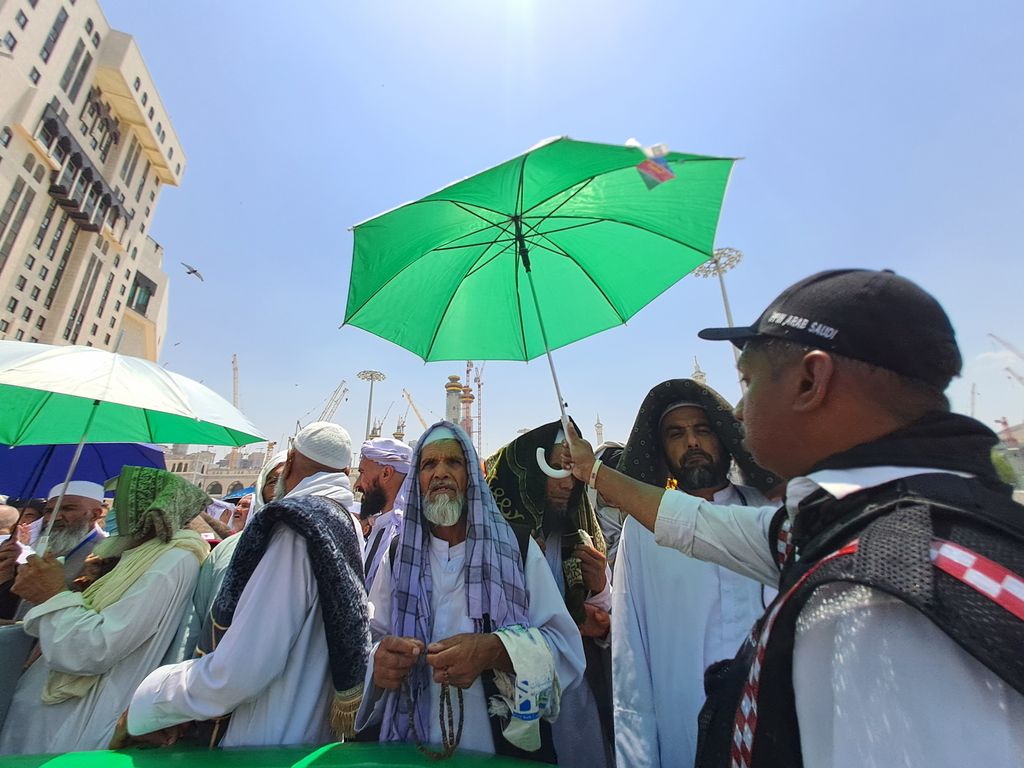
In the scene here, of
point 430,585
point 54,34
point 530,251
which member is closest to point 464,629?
point 430,585

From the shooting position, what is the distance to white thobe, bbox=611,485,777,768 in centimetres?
203

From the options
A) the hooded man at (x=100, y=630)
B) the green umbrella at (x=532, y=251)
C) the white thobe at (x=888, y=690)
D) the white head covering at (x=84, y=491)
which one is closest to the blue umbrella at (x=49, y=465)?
the white head covering at (x=84, y=491)

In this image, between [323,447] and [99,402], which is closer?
[323,447]

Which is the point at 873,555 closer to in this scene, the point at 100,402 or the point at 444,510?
the point at 444,510

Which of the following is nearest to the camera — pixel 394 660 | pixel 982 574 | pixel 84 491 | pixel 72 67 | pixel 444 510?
pixel 982 574

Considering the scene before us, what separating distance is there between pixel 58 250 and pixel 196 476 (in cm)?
4416

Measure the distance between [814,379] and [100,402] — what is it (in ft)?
14.4

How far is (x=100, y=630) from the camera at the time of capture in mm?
2125

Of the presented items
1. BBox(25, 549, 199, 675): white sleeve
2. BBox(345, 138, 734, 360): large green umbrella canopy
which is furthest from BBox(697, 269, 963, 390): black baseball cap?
BBox(25, 549, 199, 675): white sleeve

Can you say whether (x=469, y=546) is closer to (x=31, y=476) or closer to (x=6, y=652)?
(x=6, y=652)

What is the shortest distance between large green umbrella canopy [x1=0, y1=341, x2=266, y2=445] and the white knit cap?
0.92 metres

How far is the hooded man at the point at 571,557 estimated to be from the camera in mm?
2371

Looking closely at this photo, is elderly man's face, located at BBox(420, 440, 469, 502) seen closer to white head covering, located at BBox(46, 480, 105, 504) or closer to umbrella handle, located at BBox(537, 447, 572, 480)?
umbrella handle, located at BBox(537, 447, 572, 480)

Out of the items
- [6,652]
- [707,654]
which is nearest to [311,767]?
[707,654]
